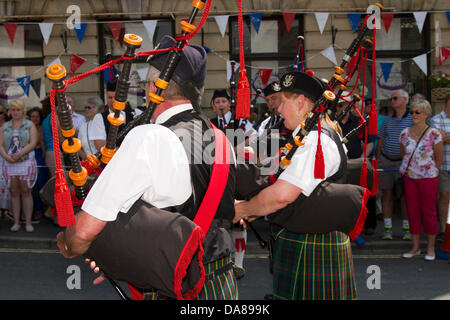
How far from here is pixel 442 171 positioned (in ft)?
22.8

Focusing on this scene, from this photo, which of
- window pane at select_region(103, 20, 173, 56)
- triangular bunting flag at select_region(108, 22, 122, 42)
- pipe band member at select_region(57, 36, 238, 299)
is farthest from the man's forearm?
triangular bunting flag at select_region(108, 22, 122, 42)

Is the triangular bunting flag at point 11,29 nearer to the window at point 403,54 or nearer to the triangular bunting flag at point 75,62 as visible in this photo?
the triangular bunting flag at point 75,62

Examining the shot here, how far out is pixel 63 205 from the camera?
69.1 inches

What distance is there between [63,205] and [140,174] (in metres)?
0.27

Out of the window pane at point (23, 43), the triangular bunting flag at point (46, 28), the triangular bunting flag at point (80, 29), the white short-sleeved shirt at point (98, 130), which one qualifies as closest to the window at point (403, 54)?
the triangular bunting flag at point (80, 29)

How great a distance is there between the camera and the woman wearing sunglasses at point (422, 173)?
A: 6.55 meters

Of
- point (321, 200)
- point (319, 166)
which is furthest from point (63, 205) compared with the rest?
point (321, 200)

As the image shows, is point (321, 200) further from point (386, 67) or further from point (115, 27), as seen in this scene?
point (115, 27)

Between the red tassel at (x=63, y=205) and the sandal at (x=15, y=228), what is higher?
the red tassel at (x=63, y=205)

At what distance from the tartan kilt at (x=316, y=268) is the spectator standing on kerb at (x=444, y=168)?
176 inches

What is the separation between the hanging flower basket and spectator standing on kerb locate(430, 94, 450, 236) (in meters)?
2.33

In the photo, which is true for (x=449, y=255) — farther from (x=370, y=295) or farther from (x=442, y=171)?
(x=370, y=295)
